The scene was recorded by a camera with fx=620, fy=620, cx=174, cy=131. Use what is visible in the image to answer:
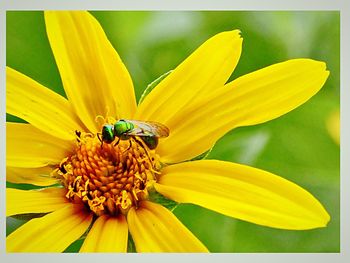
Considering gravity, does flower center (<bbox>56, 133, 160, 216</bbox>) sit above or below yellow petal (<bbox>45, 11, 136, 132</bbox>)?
below

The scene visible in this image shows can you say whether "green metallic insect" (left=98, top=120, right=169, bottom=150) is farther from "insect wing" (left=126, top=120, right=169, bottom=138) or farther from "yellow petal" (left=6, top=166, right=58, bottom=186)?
"yellow petal" (left=6, top=166, right=58, bottom=186)

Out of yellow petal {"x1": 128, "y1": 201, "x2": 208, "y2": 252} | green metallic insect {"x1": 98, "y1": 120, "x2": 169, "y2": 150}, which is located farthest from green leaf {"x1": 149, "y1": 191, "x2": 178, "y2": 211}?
Answer: green metallic insect {"x1": 98, "y1": 120, "x2": 169, "y2": 150}

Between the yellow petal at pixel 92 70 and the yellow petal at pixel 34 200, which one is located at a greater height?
the yellow petal at pixel 92 70

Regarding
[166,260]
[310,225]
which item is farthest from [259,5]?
[166,260]

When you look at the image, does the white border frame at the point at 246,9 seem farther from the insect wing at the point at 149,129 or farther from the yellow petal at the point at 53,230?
the insect wing at the point at 149,129

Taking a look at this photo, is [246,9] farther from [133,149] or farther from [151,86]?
[133,149]

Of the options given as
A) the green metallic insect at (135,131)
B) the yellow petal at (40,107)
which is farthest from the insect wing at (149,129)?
the yellow petal at (40,107)

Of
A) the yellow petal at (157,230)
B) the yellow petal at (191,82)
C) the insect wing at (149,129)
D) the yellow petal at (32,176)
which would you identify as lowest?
the yellow petal at (157,230)

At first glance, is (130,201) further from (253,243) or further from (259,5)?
(259,5)

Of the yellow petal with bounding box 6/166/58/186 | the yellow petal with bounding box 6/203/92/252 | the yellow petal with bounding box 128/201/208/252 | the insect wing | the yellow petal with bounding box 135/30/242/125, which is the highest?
the yellow petal with bounding box 135/30/242/125
